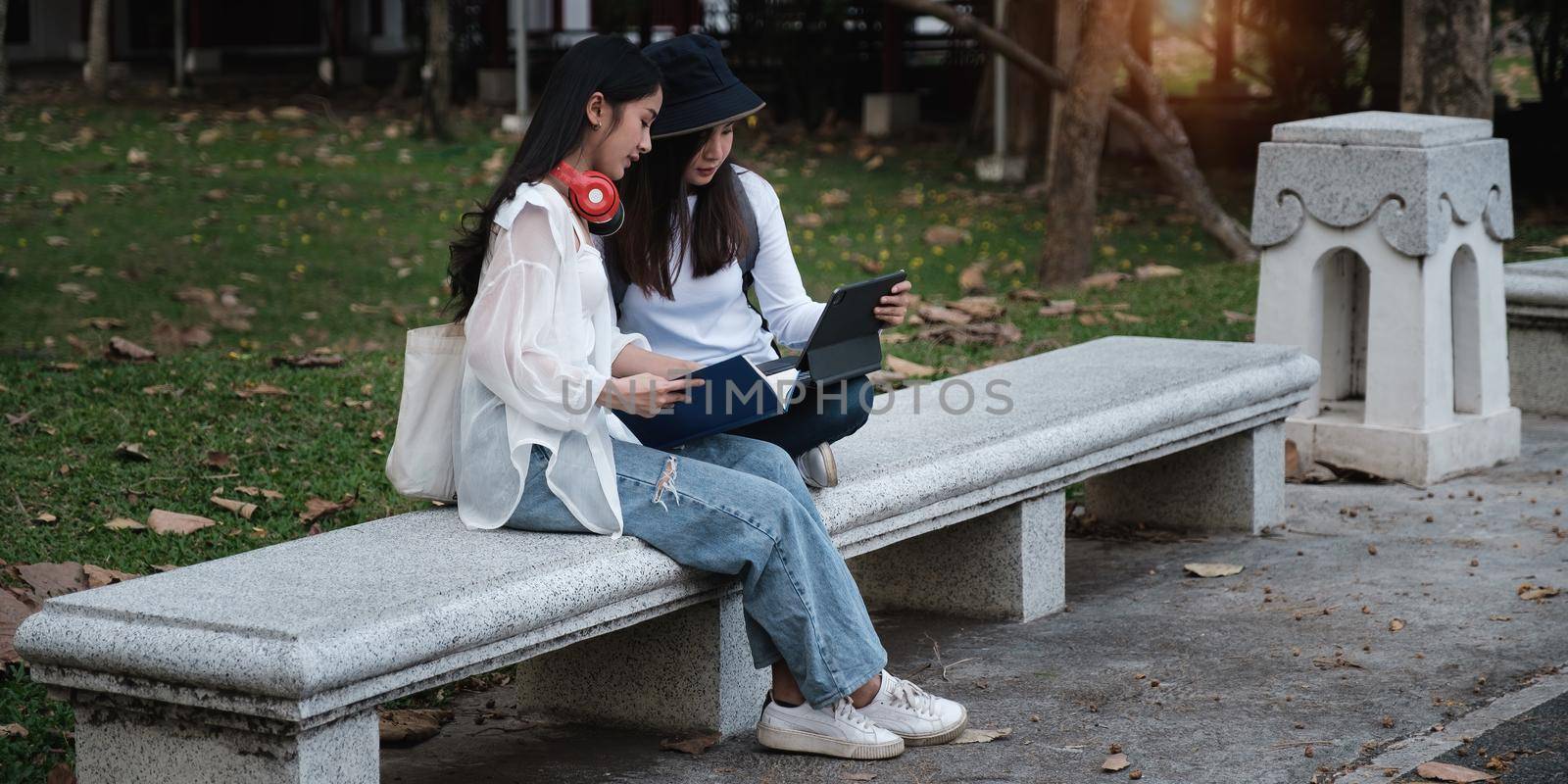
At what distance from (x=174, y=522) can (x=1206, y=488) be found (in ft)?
10.7

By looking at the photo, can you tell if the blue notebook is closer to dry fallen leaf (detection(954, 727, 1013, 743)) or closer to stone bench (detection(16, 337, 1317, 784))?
stone bench (detection(16, 337, 1317, 784))

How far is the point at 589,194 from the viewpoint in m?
3.69

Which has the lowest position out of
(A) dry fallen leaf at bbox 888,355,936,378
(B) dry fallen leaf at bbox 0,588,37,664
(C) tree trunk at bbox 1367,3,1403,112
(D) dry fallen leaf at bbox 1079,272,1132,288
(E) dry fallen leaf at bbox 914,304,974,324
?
(B) dry fallen leaf at bbox 0,588,37,664

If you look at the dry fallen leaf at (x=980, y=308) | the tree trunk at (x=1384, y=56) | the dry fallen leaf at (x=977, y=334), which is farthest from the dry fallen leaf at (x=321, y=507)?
the tree trunk at (x=1384, y=56)

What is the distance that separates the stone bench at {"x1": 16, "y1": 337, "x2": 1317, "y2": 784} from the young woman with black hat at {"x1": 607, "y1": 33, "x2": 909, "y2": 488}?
0.20 m

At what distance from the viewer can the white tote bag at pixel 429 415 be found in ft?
12.1

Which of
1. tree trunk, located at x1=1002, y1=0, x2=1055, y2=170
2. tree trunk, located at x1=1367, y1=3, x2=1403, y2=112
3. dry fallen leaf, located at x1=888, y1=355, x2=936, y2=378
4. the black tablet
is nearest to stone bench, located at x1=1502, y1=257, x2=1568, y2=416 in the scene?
dry fallen leaf, located at x1=888, y1=355, x2=936, y2=378

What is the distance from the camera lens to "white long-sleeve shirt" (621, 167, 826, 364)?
423 cm

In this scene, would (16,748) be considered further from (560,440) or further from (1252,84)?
(1252,84)

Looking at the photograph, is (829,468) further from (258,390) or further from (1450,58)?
(1450,58)

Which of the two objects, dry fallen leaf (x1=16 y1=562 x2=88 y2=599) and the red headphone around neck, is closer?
the red headphone around neck

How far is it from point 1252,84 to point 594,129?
75.1 feet

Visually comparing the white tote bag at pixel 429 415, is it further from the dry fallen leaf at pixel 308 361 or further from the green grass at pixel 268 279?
the dry fallen leaf at pixel 308 361

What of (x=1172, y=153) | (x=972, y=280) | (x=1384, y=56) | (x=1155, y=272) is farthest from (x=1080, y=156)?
(x=1384, y=56)
